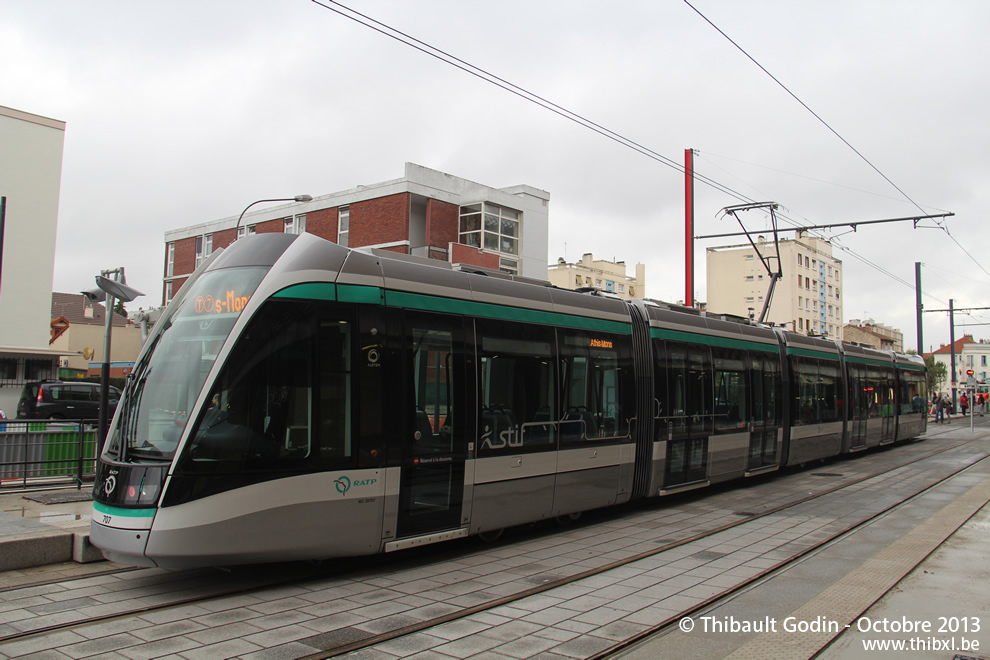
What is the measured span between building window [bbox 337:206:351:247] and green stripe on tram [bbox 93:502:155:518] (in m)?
36.4

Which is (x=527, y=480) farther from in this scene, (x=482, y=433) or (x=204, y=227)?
(x=204, y=227)

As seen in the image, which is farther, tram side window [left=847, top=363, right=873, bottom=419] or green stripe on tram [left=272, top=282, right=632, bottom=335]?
tram side window [left=847, top=363, right=873, bottom=419]

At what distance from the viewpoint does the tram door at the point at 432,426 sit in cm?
761

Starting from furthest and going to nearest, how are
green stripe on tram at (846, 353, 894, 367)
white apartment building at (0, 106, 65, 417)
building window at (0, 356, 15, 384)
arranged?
white apartment building at (0, 106, 65, 417), building window at (0, 356, 15, 384), green stripe on tram at (846, 353, 894, 367)

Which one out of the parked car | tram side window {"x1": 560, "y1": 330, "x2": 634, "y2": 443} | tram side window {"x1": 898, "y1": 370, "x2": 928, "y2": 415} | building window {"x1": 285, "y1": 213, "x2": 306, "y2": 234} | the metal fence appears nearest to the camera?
tram side window {"x1": 560, "y1": 330, "x2": 634, "y2": 443}

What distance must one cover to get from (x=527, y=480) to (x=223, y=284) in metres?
4.23

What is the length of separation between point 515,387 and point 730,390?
6.84m

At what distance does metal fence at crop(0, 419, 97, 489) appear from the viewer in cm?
1230

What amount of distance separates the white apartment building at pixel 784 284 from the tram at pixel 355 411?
249 feet

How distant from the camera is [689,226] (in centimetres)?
2034

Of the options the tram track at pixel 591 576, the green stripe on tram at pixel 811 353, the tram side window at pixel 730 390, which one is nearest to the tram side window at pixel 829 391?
the green stripe on tram at pixel 811 353

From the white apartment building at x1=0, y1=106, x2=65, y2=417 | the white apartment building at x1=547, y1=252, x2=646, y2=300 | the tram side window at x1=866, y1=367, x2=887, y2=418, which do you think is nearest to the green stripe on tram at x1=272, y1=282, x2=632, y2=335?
the tram side window at x1=866, y1=367, x2=887, y2=418

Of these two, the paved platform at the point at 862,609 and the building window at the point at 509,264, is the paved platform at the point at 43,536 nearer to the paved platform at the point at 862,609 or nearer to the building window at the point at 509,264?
the paved platform at the point at 862,609

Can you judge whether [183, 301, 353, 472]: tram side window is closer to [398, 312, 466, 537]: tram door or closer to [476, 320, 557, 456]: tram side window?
[398, 312, 466, 537]: tram door
